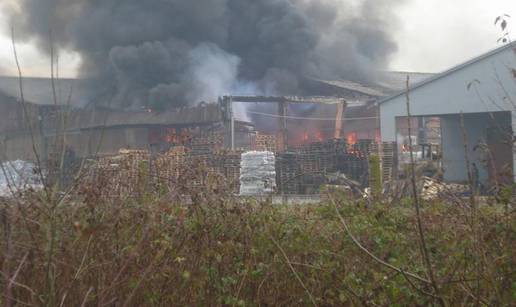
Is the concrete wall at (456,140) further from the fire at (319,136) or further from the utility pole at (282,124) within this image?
the fire at (319,136)

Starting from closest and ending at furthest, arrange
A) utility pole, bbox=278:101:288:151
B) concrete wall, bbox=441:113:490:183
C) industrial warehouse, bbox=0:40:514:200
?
industrial warehouse, bbox=0:40:514:200 → concrete wall, bbox=441:113:490:183 → utility pole, bbox=278:101:288:151

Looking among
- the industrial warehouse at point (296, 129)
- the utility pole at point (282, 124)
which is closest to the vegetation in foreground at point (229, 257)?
the industrial warehouse at point (296, 129)

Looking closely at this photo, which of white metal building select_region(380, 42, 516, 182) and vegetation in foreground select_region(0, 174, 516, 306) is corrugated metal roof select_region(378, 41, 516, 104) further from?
vegetation in foreground select_region(0, 174, 516, 306)

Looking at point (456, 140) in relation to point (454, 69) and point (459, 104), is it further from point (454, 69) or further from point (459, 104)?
point (454, 69)

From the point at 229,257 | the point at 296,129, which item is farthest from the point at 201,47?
the point at 229,257

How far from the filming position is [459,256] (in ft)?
12.0

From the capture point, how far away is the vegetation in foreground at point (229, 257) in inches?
127

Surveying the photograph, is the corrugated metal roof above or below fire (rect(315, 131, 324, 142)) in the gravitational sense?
above

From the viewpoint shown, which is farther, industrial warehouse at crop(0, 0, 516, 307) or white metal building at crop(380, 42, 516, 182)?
white metal building at crop(380, 42, 516, 182)

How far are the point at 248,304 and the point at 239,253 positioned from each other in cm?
39

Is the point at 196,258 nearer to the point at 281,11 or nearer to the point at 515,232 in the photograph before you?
the point at 515,232

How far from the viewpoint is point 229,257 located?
13.9 ft

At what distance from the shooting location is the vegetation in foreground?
3.21 m

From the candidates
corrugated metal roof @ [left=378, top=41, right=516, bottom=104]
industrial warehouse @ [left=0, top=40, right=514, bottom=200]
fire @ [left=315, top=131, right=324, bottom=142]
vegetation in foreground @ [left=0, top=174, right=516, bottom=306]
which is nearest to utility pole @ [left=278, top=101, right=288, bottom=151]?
industrial warehouse @ [left=0, top=40, right=514, bottom=200]
